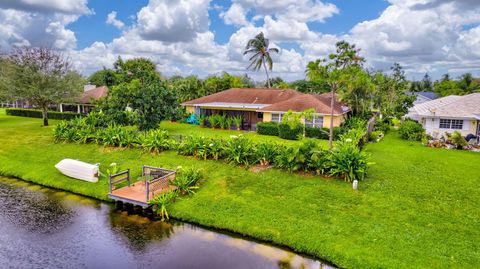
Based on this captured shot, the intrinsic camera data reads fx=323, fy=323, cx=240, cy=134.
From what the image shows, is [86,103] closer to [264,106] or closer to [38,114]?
[38,114]

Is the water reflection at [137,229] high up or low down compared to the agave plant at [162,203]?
down

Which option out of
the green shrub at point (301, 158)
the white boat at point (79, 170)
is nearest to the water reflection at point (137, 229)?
the white boat at point (79, 170)

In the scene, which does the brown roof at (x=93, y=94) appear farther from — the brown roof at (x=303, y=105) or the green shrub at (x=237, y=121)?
the brown roof at (x=303, y=105)

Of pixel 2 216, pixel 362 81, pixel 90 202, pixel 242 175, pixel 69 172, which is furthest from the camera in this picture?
pixel 362 81

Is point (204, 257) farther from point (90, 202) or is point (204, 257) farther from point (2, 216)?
point (2, 216)

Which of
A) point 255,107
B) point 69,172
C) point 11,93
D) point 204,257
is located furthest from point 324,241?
point 11,93

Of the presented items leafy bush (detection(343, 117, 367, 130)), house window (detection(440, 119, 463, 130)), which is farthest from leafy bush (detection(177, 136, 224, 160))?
house window (detection(440, 119, 463, 130))
